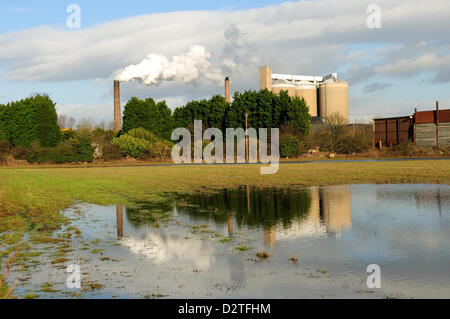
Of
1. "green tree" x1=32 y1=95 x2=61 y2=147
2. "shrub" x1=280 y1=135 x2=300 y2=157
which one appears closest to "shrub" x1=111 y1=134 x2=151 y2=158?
"green tree" x1=32 y1=95 x2=61 y2=147

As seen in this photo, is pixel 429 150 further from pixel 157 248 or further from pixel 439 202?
pixel 157 248

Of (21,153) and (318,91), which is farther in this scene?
(318,91)

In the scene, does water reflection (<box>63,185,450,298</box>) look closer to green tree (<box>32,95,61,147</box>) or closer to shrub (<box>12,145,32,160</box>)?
shrub (<box>12,145,32,160</box>)

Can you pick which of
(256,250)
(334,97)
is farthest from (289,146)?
(256,250)

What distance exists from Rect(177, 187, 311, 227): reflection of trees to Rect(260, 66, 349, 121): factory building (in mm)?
72733

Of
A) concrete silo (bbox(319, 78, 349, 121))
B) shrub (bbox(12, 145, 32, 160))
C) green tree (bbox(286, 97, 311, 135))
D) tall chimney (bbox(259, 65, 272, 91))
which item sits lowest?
shrub (bbox(12, 145, 32, 160))

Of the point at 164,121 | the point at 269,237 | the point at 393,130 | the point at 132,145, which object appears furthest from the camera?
the point at 164,121

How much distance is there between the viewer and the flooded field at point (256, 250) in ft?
25.3

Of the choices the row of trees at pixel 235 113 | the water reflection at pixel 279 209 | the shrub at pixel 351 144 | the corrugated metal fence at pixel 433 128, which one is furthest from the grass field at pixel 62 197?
the row of trees at pixel 235 113

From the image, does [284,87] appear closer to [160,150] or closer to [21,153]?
[160,150]

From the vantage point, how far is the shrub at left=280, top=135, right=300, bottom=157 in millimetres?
61041

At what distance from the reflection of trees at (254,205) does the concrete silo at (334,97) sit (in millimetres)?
75127

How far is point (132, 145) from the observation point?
62.2 meters

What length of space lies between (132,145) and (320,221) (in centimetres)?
5053
